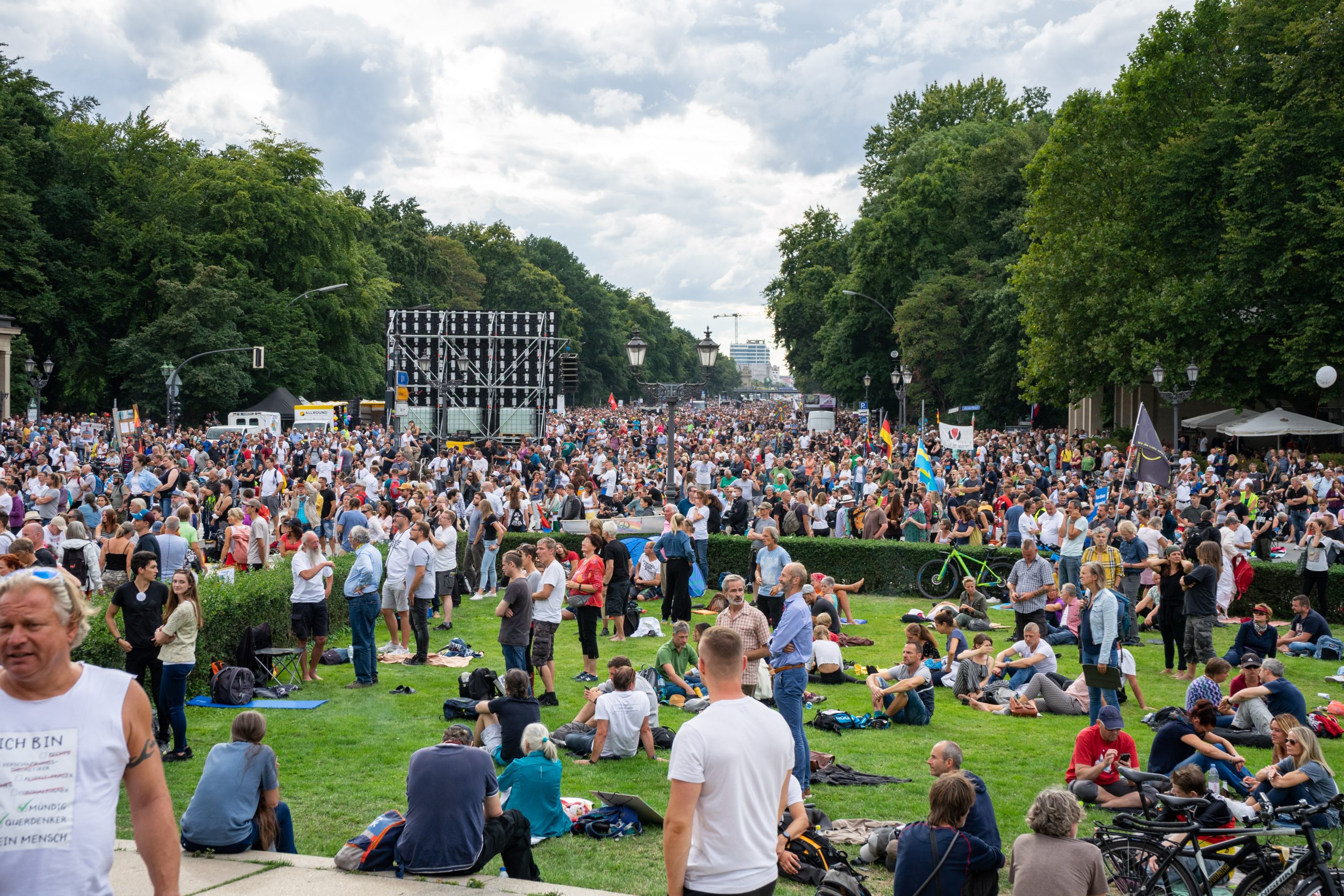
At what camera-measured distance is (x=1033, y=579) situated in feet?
41.9

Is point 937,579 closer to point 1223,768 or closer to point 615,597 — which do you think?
point 615,597

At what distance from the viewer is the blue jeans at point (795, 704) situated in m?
8.12

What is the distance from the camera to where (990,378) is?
4794cm

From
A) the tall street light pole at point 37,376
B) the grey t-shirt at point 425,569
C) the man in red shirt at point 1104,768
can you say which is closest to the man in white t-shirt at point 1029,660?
the man in red shirt at point 1104,768

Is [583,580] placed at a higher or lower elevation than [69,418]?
lower

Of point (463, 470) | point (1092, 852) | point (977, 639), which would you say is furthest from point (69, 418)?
point (1092, 852)

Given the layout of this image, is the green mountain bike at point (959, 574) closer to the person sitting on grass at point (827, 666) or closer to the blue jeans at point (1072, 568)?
the blue jeans at point (1072, 568)

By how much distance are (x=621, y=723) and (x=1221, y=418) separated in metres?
29.9

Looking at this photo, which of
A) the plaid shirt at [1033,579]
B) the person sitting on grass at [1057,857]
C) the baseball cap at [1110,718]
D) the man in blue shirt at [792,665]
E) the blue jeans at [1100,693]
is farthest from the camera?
Result: the plaid shirt at [1033,579]

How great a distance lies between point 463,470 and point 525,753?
1818 centimetres

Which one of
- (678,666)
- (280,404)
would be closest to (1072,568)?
(678,666)

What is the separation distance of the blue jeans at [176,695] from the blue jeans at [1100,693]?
7.75 meters

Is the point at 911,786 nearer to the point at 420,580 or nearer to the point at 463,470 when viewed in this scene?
the point at 420,580

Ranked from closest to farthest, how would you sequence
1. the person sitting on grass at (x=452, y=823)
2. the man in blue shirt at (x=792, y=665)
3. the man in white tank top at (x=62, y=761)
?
the man in white tank top at (x=62, y=761)
the person sitting on grass at (x=452, y=823)
the man in blue shirt at (x=792, y=665)
